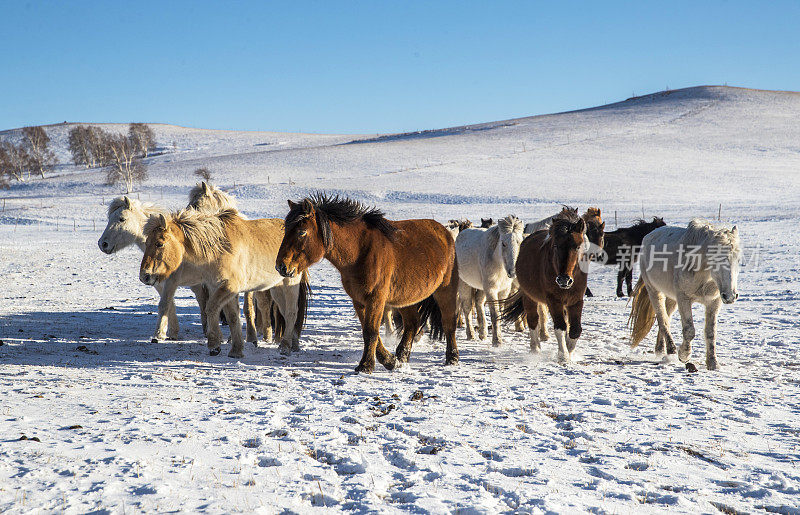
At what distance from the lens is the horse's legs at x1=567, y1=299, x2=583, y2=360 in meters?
7.66

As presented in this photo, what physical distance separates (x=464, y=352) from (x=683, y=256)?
10.4 feet

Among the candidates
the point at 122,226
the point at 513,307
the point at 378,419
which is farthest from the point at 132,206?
the point at 378,419

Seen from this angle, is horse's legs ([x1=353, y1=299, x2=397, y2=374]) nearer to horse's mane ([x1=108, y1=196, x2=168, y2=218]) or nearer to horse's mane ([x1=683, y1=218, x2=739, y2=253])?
horse's mane ([x1=683, y1=218, x2=739, y2=253])

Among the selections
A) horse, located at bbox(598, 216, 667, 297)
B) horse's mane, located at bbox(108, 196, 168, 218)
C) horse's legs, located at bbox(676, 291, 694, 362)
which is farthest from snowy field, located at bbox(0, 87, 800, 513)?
horse's mane, located at bbox(108, 196, 168, 218)

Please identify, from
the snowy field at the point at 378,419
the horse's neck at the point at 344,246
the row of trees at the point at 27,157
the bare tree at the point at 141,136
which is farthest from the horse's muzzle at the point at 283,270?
the bare tree at the point at 141,136

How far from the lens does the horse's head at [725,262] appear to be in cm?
682

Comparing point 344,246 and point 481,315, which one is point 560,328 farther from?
point 344,246

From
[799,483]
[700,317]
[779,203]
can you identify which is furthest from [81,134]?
[799,483]

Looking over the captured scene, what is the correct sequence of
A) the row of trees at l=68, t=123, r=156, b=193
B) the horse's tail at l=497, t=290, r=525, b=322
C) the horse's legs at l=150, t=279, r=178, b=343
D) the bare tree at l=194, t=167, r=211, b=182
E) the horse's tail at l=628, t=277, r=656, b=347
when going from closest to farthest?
→ the horse's legs at l=150, t=279, r=178, b=343 < the horse's tail at l=628, t=277, r=656, b=347 < the horse's tail at l=497, t=290, r=525, b=322 < the bare tree at l=194, t=167, r=211, b=182 < the row of trees at l=68, t=123, r=156, b=193

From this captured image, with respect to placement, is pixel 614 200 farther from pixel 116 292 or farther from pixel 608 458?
pixel 608 458

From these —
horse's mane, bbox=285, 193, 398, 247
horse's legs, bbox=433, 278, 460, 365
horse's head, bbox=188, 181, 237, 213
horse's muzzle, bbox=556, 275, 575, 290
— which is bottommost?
horse's legs, bbox=433, 278, 460, 365

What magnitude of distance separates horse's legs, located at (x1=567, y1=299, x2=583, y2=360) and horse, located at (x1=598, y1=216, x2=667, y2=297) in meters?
8.72

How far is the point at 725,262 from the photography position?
6.91 metres

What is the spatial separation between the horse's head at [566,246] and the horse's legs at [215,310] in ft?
13.3
